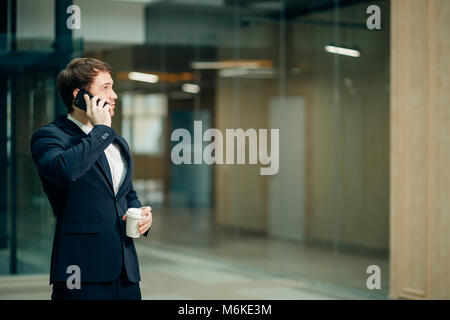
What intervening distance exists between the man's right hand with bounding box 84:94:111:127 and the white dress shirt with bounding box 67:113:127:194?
4.4 inches

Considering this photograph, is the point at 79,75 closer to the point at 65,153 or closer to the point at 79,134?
the point at 79,134

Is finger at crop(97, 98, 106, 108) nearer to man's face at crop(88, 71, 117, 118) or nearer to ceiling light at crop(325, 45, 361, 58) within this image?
man's face at crop(88, 71, 117, 118)

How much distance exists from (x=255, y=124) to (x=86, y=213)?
23.2 feet

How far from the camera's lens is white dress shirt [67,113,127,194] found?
2408 millimetres

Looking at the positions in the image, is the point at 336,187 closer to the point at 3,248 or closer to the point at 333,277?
the point at 333,277

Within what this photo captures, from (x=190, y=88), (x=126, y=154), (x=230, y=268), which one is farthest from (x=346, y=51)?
(x=126, y=154)

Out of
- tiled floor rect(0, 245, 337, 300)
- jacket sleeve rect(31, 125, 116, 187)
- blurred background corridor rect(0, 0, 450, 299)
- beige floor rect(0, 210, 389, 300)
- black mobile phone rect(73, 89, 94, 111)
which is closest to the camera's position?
jacket sleeve rect(31, 125, 116, 187)

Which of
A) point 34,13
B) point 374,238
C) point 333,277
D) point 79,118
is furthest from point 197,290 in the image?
Answer: point 79,118

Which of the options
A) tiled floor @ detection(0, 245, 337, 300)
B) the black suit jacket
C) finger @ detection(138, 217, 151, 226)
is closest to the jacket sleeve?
the black suit jacket

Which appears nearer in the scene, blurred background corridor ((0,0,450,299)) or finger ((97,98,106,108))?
finger ((97,98,106,108))

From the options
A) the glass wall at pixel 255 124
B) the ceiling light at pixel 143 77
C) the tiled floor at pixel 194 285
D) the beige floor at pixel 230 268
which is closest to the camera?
the tiled floor at pixel 194 285

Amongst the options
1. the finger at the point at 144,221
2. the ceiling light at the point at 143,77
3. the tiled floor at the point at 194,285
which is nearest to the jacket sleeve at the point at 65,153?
the finger at the point at 144,221

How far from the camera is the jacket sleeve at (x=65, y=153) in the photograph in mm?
2137

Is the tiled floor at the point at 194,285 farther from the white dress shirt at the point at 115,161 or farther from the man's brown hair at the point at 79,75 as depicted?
the man's brown hair at the point at 79,75
